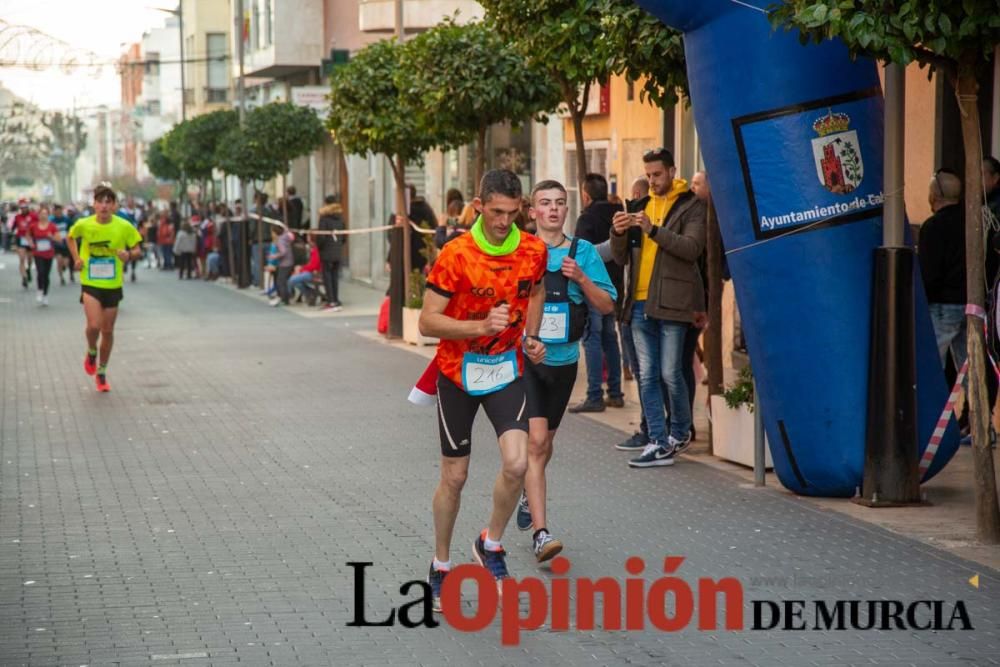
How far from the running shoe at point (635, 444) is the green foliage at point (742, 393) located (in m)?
0.90

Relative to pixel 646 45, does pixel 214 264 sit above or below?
below

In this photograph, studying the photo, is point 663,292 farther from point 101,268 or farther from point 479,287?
point 101,268

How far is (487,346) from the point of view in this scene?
7539 millimetres

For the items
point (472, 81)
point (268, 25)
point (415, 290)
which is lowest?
point (415, 290)

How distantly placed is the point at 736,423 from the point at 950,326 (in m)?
1.80

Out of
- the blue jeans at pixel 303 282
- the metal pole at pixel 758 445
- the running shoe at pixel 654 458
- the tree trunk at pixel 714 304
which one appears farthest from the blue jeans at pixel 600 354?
the blue jeans at pixel 303 282

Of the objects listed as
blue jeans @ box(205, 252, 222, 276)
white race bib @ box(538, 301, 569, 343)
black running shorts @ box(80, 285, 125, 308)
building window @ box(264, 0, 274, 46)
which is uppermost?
building window @ box(264, 0, 274, 46)

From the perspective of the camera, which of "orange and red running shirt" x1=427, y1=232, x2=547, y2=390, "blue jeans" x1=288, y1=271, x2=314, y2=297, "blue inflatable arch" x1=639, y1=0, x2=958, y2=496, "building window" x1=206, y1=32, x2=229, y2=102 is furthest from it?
"building window" x1=206, y1=32, x2=229, y2=102

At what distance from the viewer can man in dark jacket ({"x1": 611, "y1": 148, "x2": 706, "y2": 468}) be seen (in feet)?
37.1

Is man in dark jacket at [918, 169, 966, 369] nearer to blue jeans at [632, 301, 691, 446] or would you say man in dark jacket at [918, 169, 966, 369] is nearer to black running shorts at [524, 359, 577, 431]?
blue jeans at [632, 301, 691, 446]


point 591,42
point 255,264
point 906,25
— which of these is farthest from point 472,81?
point 255,264

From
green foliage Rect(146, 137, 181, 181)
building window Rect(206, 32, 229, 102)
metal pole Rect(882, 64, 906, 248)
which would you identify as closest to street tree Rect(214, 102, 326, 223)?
metal pole Rect(882, 64, 906, 248)

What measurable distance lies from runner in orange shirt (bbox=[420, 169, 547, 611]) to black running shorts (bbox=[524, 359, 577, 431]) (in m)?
0.93

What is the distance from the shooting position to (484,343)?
24.7 feet
